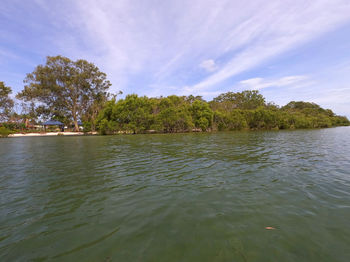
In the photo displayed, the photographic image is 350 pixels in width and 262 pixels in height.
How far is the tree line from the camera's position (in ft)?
151

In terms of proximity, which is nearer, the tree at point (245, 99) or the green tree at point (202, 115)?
the green tree at point (202, 115)

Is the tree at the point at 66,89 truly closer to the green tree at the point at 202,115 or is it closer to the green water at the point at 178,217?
the green tree at the point at 202,115

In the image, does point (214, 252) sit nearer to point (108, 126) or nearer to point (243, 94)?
point (108, 126)

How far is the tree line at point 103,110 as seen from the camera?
46125 millimetres

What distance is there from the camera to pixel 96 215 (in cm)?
388

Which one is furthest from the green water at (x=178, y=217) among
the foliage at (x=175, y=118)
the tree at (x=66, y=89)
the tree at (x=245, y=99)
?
the tree at (x=245, y=99)

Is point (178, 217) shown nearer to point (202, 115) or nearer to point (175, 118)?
point (175, 118)

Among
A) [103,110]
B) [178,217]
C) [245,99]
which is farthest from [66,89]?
[245,99]

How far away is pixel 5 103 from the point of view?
52.2m

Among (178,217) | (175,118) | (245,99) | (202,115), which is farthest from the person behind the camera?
(245,99)

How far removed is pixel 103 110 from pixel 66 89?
47.3 feet

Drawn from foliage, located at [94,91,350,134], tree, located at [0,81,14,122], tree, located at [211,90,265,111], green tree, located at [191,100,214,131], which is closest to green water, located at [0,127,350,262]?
foliage, located at [94,91,350,134]

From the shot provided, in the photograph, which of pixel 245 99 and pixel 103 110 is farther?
pixel 245 99

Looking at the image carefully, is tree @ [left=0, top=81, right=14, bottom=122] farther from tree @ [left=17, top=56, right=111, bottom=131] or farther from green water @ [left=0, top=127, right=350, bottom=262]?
green water @ [left=0, top=127, right=350, bottom=262]
